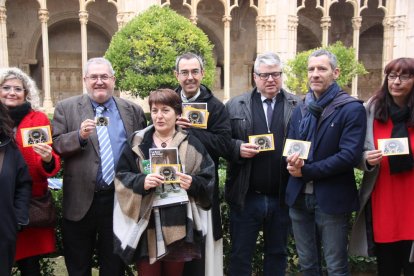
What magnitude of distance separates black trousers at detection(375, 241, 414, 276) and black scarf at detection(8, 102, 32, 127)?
8.34 ft

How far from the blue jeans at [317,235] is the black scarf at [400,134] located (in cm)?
46

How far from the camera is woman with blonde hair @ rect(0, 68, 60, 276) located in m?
2.77

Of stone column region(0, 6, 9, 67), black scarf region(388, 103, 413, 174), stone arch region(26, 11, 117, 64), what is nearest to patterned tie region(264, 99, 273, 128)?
black scarf region(388, 103, 413, 174)

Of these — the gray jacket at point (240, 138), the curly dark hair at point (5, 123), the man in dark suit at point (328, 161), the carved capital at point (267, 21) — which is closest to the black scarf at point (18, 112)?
the curly dark hair at point (5, 123)

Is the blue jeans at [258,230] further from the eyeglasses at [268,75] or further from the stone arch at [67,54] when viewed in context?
the stone arch at [67,54]

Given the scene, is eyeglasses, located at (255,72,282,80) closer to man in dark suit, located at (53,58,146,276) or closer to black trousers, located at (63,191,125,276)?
man in dark suit, located at (53,58,146,276)

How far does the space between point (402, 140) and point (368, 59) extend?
14.4 meters

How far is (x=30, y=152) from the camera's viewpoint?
9.32 ft

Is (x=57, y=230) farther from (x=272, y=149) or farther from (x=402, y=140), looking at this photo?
(x=402, y=140)

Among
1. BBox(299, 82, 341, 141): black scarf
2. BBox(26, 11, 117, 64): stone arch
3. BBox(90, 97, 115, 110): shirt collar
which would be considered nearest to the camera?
BBox(299, 82, 341, 141): black scarf

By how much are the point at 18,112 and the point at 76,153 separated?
1.49ft

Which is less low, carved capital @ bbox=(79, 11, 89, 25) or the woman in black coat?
carved capital @ bbox=(79, 11, 89, 25)

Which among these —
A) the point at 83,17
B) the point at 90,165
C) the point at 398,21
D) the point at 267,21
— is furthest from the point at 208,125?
the point at 398,21

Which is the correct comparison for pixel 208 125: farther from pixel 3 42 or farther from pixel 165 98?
pixel 3 42
